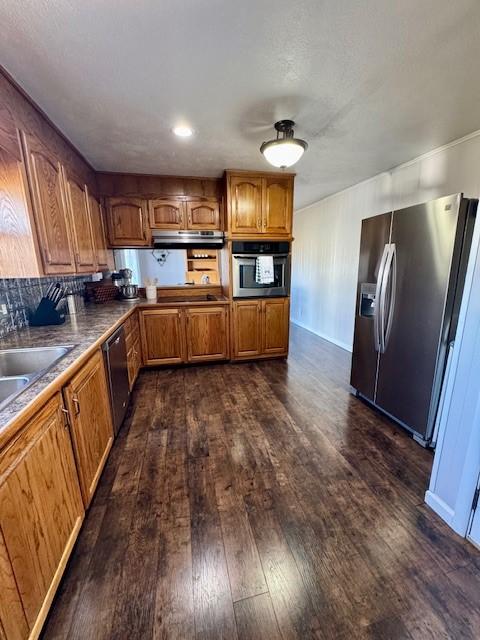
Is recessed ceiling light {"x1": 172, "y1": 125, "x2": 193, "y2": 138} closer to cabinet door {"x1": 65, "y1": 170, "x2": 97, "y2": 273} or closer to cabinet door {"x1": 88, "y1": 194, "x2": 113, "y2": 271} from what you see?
cabinet door {"x1": 65, "y1": 170, "x2": 97, "y2": 273}

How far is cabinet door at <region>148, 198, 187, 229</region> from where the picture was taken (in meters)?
3.38

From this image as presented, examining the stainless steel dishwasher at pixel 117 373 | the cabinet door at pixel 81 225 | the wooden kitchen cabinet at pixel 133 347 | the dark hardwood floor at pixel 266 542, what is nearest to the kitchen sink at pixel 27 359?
the stainless steel dishwasher at pixel 117 373

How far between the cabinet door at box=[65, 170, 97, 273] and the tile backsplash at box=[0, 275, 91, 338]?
37 centimetres

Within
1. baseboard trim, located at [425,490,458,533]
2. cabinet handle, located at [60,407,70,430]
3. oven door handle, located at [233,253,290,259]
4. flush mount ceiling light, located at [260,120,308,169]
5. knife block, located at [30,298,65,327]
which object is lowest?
→ baseboard trim, located at [425,490,458,533]

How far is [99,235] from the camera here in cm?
306

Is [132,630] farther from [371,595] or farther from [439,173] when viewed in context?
[439,173]

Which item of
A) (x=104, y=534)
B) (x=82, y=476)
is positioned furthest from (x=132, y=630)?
(x=82, y=476)

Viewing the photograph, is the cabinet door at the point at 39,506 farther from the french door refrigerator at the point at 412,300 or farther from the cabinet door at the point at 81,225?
the french door refrigerator at the point at 412,300

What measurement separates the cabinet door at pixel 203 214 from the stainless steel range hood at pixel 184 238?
0.11 meters

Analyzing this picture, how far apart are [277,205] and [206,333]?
6.11 ft

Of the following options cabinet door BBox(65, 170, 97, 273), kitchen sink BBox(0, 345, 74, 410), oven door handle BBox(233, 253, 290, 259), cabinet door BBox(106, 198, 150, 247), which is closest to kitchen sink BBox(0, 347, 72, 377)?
kitchen sink BBox(0, 345, 74, 410)

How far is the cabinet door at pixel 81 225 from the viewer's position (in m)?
2.29

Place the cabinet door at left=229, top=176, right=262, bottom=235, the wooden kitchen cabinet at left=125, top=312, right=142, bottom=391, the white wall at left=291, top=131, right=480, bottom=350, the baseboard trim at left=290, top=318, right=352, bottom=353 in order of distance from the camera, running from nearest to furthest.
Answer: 1. the white wall at left=291, top=131, right=480, bottom=350
2. the wooden kitchen cabinet at left=125, top=312, right=142, bottom=391
3. the cabinet door at left=229, top=176, right=262, bottom=235
4. the baseboard trim at left=290, top=318, right=352, bottom=353

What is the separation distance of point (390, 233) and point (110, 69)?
7.15 ft
